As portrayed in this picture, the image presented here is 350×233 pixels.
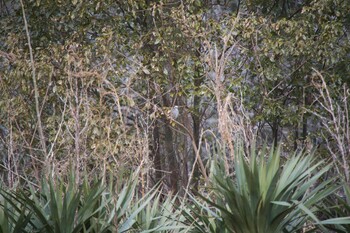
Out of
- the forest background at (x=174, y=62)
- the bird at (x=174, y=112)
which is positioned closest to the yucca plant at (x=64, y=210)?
the forest background at (x=174, y=62)

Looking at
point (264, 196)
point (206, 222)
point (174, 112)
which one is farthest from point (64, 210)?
point (174, 112)

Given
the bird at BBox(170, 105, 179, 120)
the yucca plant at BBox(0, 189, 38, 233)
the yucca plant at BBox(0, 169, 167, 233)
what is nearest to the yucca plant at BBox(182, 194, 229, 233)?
the yucca plant at BBox(0, 169, 167, 233)

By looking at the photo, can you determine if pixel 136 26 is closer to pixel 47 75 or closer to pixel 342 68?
pixel 47 75

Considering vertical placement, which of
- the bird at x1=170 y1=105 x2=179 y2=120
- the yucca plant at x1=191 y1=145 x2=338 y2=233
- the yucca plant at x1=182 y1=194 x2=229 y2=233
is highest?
the yucca plant at x1=191 y1=145 x2=338 y2=233

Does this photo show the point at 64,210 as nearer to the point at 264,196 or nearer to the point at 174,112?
the point at 264,196

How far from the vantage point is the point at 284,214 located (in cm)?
682

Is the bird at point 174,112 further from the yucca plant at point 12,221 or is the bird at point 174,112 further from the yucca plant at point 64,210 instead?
the yucca plant at point 12,221

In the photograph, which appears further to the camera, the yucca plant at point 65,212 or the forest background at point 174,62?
the forest background at point 174,62

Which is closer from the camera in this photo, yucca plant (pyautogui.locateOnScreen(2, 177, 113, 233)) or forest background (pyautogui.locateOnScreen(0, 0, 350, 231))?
yucca plant (pyautogui.locateOnScreen(2, 177, 113, 233))

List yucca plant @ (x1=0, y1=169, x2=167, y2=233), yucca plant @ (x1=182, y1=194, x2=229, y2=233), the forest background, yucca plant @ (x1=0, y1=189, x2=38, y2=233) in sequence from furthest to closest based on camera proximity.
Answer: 1. the forest background
2. yucca plant @ (x1=182, y1=194, x2=229, y2=233)
3. yucca plant @ (x1=0, y1=169, x2=167, y2=233)
4. yucca plant @ (x1=0, y1=189, x2=38, y2=233)

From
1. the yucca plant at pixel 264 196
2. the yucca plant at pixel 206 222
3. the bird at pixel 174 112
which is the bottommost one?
the bird at pixel 174 112

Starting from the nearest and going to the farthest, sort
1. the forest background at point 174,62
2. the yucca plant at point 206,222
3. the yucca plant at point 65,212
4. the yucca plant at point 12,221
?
the yucca plant at point 12,221 < the yucca plant at point 65,212 < the yucca plant at point 206,222 < the forest background at point 174,62

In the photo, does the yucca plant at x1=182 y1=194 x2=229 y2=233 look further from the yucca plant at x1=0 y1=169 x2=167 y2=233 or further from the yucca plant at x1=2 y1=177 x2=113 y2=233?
the yucca plant at x1=2 y1=177 x2=113 y2=233

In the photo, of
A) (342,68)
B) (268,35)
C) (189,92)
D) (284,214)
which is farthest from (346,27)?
(284,214)
